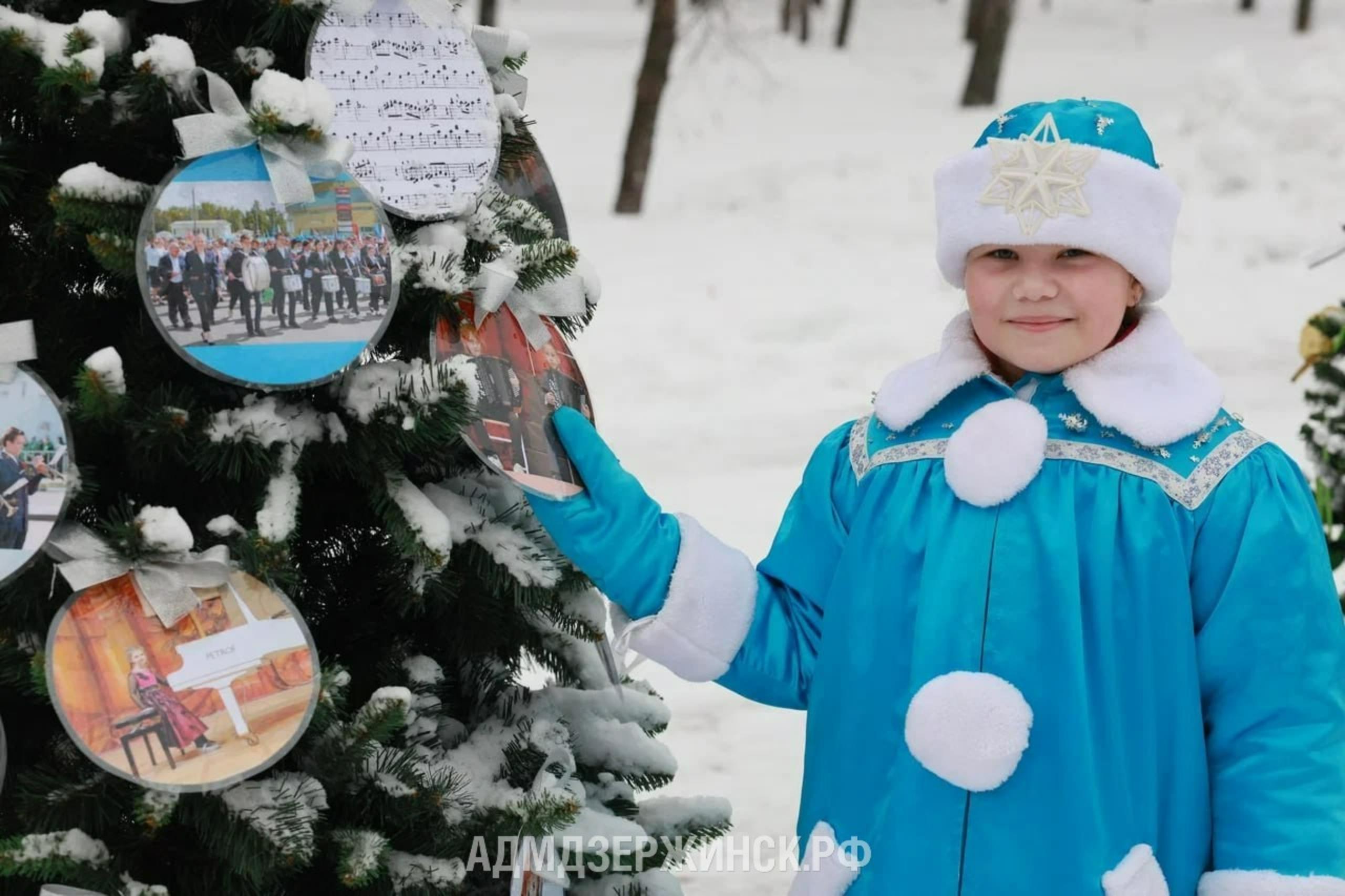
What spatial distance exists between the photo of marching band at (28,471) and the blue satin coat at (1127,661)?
1056 mm

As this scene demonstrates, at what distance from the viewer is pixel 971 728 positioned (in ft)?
6.12

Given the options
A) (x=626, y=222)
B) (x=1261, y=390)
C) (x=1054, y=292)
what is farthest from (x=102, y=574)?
(x=626, y=222)

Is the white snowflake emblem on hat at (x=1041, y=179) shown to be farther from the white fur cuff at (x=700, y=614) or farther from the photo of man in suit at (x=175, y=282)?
the photo of man in suit at (x=175, y=282)

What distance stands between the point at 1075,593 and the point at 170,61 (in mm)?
1253

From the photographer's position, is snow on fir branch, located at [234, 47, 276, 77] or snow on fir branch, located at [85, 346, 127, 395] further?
snow on fir branch, located at [234, 47, 276, 77]

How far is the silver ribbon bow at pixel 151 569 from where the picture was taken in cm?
156

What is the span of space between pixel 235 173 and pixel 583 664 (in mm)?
975

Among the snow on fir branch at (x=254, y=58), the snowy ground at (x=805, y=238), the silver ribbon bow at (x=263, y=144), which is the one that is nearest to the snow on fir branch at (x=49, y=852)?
the silver ribbon bow at (x=263, y=144)

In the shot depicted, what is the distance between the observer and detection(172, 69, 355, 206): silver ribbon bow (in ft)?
5.26

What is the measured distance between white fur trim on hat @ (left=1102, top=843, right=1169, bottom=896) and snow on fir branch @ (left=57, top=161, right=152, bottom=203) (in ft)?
4.67

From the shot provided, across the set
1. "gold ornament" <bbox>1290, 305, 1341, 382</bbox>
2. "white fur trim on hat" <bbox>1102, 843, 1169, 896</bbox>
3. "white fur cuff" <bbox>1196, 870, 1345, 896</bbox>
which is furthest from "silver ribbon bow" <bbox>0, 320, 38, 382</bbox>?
"gold ornament" <bbox>1290, 305, 1341, 382</bbox>

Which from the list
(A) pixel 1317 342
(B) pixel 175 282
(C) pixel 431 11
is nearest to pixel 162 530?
(B) pixel 175 282

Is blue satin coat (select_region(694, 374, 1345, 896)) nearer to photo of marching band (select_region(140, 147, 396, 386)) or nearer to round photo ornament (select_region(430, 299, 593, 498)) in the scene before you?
round photo ornament (select_region(430, 299, 593, 498))

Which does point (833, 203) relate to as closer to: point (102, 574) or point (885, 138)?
point (885, 138)
